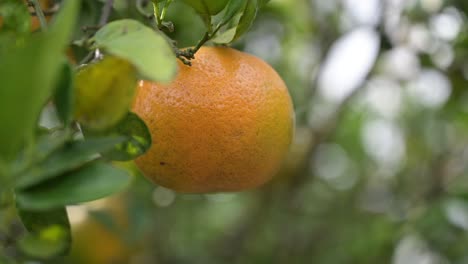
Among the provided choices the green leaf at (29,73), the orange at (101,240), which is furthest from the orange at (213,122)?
the orange at (101,240)

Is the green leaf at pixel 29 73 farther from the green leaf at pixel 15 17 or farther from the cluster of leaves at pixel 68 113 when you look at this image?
the green leaf at pixel 15 17

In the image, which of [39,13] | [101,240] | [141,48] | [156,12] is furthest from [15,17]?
[101,240]

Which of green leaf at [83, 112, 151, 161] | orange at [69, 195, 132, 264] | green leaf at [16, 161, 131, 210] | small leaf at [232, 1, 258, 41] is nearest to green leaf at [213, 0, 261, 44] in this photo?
small leaf at [232, 1, 258, 41]

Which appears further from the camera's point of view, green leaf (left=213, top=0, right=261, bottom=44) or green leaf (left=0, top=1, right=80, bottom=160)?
green leaf (left=213, top=0, right=261, bottom=44)

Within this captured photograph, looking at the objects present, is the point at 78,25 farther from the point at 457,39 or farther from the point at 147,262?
the point at 147,262

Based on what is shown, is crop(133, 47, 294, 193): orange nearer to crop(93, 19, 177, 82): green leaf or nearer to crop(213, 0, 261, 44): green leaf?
crop(213, 0, 261, 44): green leaf

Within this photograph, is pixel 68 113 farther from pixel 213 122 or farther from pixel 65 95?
pixel 213 122

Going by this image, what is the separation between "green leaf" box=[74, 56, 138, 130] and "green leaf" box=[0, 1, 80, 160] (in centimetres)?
14

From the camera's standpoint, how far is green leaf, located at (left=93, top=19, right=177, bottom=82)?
51cm

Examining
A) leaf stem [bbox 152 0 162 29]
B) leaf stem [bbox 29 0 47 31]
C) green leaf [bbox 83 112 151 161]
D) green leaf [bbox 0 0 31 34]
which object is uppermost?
leaf stem [bbox 152 0 162 29]

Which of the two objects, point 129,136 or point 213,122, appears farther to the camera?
point 213,122

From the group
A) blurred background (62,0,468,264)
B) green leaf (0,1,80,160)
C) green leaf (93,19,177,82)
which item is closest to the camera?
green leaf (0,1,80,160)

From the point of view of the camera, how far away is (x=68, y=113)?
545 mm

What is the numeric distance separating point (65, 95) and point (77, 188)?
8cm
